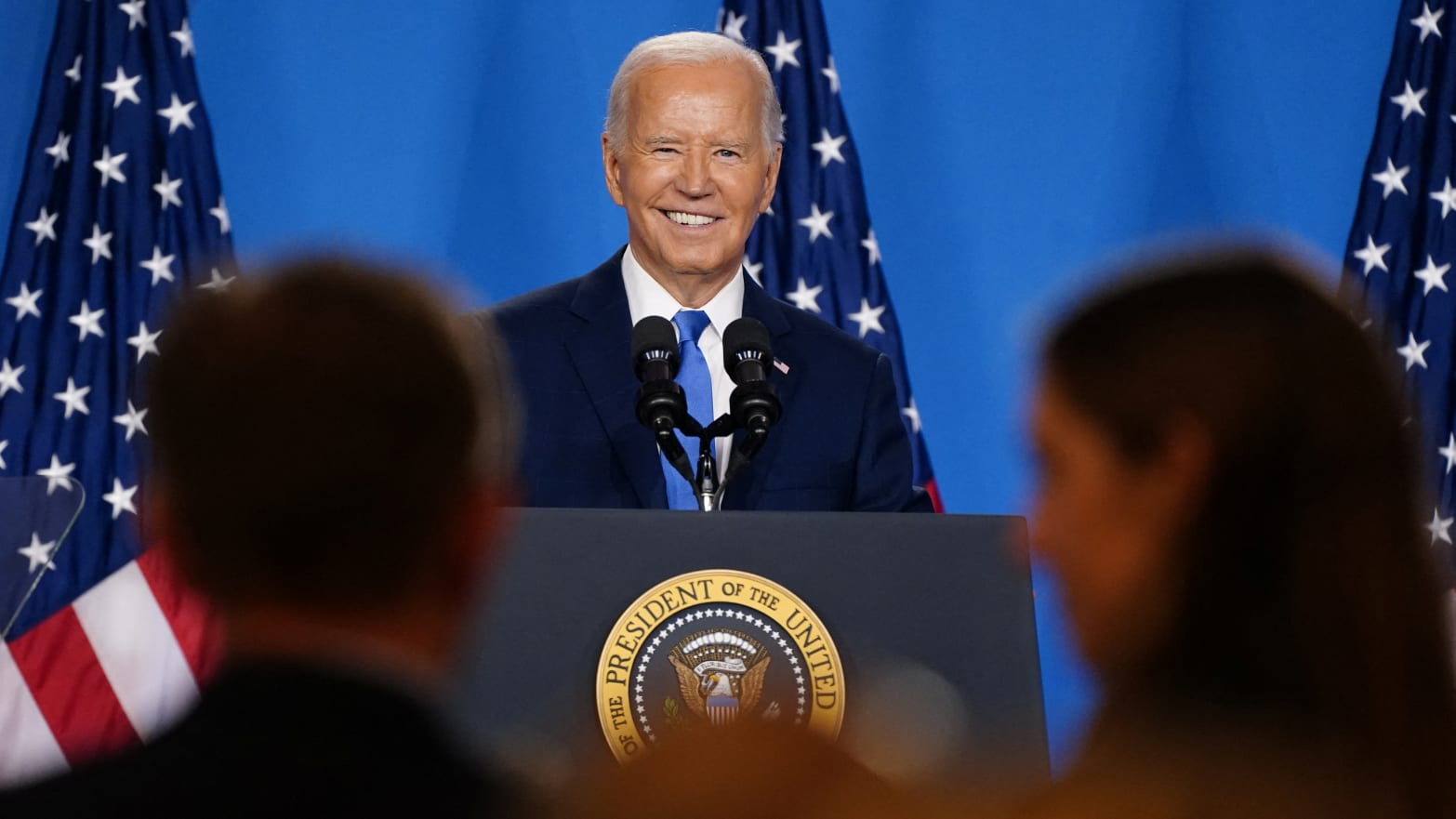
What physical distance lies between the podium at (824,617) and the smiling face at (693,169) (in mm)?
1315

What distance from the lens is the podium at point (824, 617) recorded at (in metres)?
1.89

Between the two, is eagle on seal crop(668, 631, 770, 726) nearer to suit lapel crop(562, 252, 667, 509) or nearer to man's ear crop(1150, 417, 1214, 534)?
suit lapel crop(562, 252, 667, 509)

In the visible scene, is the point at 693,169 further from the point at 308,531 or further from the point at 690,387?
the point at 308,531

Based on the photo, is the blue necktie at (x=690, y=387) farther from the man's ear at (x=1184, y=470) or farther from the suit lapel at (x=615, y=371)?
the man's ear at (x=1184, y=470)

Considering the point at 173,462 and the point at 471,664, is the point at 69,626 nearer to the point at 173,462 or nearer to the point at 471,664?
the point at 471,664

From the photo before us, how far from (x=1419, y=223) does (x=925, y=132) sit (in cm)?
142

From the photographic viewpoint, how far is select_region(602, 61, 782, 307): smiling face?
3254 mm

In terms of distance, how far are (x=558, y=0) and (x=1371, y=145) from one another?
2.37 m

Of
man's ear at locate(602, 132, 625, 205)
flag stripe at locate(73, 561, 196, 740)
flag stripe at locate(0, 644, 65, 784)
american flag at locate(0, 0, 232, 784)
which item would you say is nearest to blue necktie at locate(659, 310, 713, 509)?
man's ear at locate(602, 132, 625, 205)

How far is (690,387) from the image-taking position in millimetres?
2938

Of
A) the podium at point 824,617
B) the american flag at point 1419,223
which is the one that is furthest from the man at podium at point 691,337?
the american flag at point 1419,223

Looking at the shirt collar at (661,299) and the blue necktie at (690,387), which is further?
the shirt collar at (661,299)

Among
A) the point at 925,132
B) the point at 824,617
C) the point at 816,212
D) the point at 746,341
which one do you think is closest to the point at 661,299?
the point at 746,341

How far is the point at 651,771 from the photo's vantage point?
92cm
